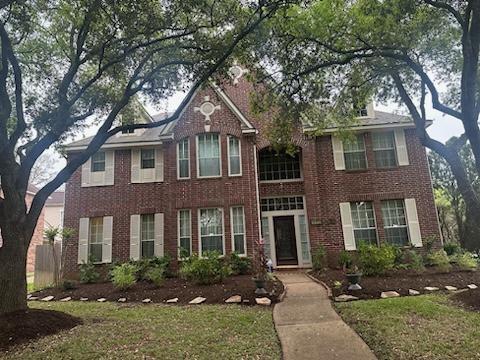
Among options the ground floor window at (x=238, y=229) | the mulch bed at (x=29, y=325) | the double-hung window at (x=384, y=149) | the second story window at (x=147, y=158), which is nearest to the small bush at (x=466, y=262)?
the double-hung window at (x=384, y=149)

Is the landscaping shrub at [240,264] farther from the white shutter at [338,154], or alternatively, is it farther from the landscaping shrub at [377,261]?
the white shutter at [338,154]

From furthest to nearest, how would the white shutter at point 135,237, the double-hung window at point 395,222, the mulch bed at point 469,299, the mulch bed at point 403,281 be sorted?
the white shutter at point 135,237, the double-hung window at point 395,222, the mulch bed at point 403,281, the mulch bed at point 469,299

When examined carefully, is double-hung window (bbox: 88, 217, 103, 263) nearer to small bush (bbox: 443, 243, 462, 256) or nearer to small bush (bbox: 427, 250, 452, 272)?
small bush (bbox: 427, 250, 452, 272)

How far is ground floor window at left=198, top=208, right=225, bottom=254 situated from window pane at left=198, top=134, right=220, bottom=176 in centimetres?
160

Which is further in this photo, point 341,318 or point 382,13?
point 382,13

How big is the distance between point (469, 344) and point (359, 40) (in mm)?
6796

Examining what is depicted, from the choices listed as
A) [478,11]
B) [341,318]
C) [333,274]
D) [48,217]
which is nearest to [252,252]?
[333,274]

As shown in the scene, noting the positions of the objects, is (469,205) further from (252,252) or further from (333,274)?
(252,252)

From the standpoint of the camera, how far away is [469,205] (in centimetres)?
727

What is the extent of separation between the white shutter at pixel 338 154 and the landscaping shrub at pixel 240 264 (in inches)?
217

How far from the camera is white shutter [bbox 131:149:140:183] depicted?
1429cm

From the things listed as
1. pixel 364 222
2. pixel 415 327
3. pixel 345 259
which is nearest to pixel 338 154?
pixel 364 222

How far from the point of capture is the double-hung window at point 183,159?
13.6 metres

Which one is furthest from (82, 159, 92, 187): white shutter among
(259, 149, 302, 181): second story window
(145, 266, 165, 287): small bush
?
(259, 149, 302, 181): second story window
